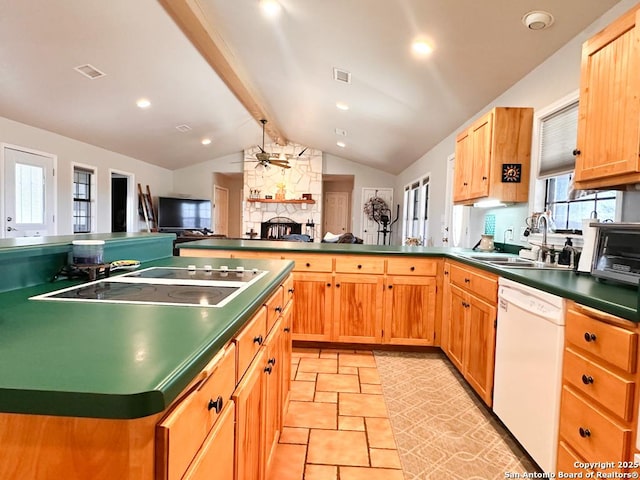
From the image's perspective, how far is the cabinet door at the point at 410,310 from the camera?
3189 mm

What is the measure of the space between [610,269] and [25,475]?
207 cm

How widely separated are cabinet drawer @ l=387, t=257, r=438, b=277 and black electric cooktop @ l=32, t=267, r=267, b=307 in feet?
5.57

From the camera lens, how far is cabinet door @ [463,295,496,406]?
2164 millimetres

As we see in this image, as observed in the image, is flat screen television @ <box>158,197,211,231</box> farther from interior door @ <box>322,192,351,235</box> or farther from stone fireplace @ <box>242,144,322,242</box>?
interior door @ <box>322,192,351,235</box>

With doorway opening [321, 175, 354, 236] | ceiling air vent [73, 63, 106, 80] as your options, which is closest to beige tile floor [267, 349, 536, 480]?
ceiling air vent [73, 63, 106, 80]

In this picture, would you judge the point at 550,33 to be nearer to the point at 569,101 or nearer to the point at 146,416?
the point at 569,101

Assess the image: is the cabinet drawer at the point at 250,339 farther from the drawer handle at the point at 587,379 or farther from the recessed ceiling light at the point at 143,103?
the recessed ceiling light at the point at 143,103

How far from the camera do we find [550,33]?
2477 millimetres

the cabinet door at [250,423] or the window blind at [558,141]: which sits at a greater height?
the window blind at [558,141]

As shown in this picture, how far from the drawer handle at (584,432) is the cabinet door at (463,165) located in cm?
230

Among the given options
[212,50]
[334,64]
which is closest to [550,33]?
[334,64]

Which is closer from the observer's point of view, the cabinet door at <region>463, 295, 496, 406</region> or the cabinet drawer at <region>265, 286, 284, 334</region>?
the cabinet drawer at <region>265, 286, 284, 334</region>

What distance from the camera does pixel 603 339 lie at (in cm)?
128

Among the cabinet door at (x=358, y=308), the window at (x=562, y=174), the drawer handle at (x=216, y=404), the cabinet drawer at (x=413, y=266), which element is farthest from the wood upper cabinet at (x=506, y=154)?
the drawer handle at (x=216, y=404)
